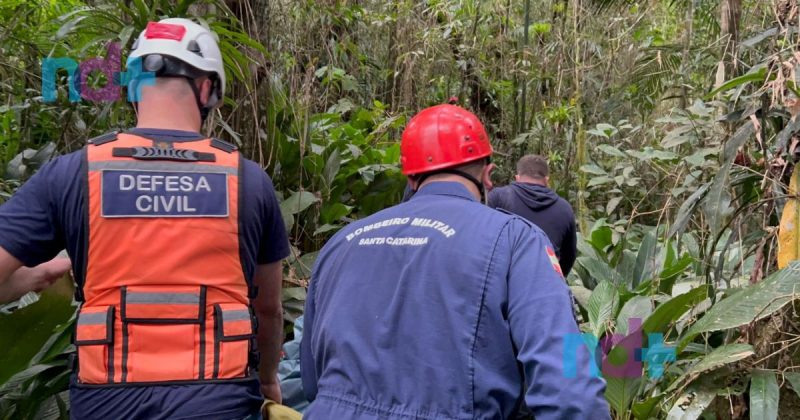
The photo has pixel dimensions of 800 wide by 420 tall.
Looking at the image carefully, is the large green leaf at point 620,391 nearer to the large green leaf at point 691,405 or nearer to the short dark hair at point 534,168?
the large green leaf at point 691,405

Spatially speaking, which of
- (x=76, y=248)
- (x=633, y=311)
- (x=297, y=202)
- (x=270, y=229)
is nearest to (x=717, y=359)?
(x=633, y=311)

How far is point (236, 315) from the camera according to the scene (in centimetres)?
182

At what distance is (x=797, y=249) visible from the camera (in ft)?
8.80

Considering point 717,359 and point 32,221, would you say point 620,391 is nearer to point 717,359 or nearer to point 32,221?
point 717,359

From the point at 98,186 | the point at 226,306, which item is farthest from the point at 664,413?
the point at 98,186

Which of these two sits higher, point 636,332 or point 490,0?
point 490,0

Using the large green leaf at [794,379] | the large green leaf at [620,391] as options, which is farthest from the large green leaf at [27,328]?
the large green leaf at [794,379]

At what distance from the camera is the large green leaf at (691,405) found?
9.04 feet

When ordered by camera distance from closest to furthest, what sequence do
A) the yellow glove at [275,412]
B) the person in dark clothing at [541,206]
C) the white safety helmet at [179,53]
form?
1. the white safety helmet at [179,53]
2. the yellow glove at [275,412]
3. the person in dark clothing at [541,206]

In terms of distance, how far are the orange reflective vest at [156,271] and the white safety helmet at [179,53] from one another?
0.20 metres

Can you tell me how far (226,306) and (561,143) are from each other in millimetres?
8590

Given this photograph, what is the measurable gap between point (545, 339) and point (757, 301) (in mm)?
1537

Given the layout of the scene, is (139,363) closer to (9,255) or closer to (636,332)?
(9,255)

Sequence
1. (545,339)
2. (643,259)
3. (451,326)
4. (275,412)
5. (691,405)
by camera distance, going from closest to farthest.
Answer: (545,339), (451,326), (275,412), (691,405), (643,259)
